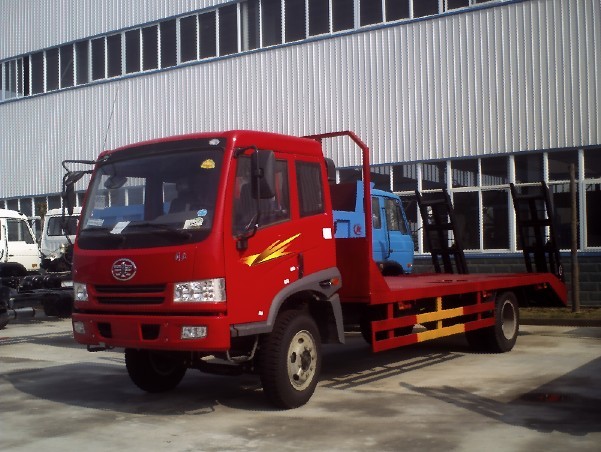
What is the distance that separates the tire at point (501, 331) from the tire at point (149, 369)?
4.57 meters

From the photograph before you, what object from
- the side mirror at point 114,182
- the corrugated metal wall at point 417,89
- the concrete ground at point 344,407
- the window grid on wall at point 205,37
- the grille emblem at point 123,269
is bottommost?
the concrete ground at point 344,407

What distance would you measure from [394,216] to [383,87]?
6648 mm

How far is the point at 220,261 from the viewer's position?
275 inches

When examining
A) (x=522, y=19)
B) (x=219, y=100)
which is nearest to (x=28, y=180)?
(x=219, y=100)

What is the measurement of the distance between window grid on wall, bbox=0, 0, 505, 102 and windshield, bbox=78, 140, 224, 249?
13.2 meters

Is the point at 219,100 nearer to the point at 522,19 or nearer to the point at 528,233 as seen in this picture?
the point at 522,19

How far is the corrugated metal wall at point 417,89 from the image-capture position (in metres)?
17.8

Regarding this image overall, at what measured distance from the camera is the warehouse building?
58.5ft

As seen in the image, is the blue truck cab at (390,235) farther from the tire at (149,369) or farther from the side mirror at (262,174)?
the side mirror at (262,174)

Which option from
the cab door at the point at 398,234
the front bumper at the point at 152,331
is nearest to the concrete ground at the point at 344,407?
the front bumper at the point at 152,331

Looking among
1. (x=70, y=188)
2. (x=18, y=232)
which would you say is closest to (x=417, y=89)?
(x=18, y=232)

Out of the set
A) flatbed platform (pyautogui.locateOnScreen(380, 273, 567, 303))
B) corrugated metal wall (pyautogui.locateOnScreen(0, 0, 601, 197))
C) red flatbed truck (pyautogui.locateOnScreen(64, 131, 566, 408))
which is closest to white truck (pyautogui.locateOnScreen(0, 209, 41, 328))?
corrugated metal wall (pyautogui.locateOnScreen(0, 0, 601, 197))

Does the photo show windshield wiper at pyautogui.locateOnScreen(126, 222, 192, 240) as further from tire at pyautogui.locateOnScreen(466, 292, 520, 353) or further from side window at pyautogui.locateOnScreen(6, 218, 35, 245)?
side window at pyautogui.locateOnScreen(6, 218, 35, 245)

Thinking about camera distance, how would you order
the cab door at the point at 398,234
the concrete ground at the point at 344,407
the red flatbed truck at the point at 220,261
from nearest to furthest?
the concrete ground at the point at 344,407
the red flatbed truck at the point at 220,261
the cab door at the point at 398,234
